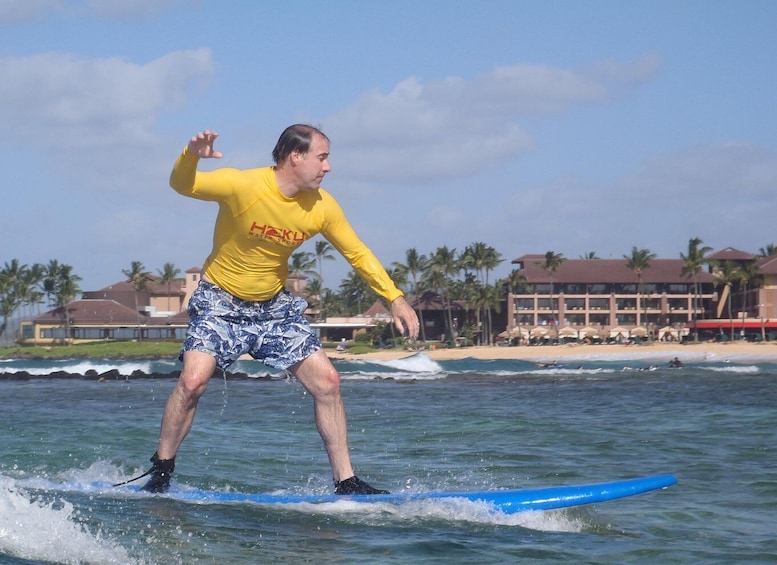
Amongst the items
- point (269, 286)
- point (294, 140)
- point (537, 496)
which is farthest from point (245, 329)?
point (537, 496)

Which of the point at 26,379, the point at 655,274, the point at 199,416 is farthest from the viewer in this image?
the point at 655,274

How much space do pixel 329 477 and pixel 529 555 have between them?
131 inches

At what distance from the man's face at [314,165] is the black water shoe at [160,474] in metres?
2.05

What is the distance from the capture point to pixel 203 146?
575 cm

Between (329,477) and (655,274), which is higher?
(655,274)

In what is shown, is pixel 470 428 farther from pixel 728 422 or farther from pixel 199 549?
pixel 199 549

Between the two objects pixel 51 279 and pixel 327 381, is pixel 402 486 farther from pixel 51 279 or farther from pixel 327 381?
pixel 51 279

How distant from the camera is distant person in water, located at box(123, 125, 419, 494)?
621 centimetres

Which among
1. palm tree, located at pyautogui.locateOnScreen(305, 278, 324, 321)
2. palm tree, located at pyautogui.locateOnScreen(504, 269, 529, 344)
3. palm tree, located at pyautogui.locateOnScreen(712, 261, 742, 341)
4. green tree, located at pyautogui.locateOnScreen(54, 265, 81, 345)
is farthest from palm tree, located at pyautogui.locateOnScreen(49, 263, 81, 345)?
palm tree, located at pyautogui.locateOnScreen(712, 261, 742, 341)

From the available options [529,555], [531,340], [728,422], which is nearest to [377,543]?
[529,555]

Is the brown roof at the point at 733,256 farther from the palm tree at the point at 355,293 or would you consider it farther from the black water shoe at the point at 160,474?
the black water shoe at the point at 160,474

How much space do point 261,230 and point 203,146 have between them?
0.71 m

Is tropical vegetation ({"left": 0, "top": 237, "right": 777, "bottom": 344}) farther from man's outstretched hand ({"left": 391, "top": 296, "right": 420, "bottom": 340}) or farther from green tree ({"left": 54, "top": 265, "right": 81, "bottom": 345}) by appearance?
man's outstretched hand ({"left": 391, "top": 296, "right": 420, "bottom": 340})

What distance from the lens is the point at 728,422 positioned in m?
14.5
